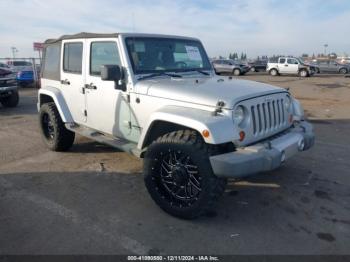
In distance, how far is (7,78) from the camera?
36.5 feet

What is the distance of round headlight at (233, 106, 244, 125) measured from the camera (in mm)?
3340

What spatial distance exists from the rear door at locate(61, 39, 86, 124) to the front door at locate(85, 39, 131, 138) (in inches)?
7.1

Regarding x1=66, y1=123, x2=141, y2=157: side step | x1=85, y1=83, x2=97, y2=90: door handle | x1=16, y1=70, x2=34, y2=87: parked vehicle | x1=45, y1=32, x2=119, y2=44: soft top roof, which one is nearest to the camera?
x1=66, y1=123, x2=141, y2=157: side step

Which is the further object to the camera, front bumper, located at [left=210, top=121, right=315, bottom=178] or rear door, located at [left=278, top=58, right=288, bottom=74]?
rear door, located at [left=278, top=58, right=288, bottom=74]

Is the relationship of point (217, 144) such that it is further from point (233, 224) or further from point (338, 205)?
point (338, 205)

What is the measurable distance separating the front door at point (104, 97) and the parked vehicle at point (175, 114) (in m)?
0.01

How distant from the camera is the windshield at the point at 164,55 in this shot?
428cm

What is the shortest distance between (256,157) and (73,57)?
11.4ft

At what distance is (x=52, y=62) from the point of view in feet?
19.4

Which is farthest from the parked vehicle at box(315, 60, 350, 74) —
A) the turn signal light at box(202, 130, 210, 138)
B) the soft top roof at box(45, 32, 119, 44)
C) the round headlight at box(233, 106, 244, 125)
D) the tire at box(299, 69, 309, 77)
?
the turn signal light at box(202, 130, 210, 138)

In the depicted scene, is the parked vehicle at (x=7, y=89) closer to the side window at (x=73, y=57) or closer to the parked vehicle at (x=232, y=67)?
the side window at (x=73, y=57)

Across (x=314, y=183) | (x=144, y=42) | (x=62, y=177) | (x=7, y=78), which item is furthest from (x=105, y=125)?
(x=7, y=78)

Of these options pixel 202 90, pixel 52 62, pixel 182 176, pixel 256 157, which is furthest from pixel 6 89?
pixel 256 157

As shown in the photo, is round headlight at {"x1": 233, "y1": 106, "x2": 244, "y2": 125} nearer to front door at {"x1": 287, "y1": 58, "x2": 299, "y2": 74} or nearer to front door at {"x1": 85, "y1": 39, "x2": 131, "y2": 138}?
front door at {"x1": 85, "y1": 39, "x2": 131, "y2": 138}
